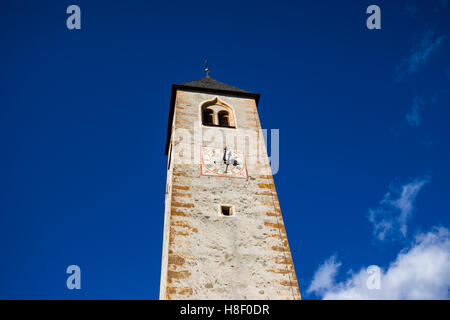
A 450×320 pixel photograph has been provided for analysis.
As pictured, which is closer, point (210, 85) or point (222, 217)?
point (222, 217)

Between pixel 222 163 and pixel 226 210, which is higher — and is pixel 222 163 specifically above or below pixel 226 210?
above

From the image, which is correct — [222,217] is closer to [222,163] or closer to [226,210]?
[226,210]

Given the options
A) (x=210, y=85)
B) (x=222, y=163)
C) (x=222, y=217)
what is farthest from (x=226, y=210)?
(x=210, y=85)

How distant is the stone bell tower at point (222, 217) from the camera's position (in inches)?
367

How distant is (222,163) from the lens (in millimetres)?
12461

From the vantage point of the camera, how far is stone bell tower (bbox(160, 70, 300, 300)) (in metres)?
9.33

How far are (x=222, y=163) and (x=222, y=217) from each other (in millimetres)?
2234

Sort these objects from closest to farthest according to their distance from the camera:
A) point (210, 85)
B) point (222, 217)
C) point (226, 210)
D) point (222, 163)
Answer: point (222, 217), point (226, 210), point (222, 163), point (210, 85)

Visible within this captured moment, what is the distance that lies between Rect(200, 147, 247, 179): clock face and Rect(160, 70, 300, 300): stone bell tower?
0.10ft

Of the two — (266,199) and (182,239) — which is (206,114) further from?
(182,239)

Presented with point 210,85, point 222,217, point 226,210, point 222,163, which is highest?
point 210,85

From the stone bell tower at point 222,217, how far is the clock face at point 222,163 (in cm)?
3
